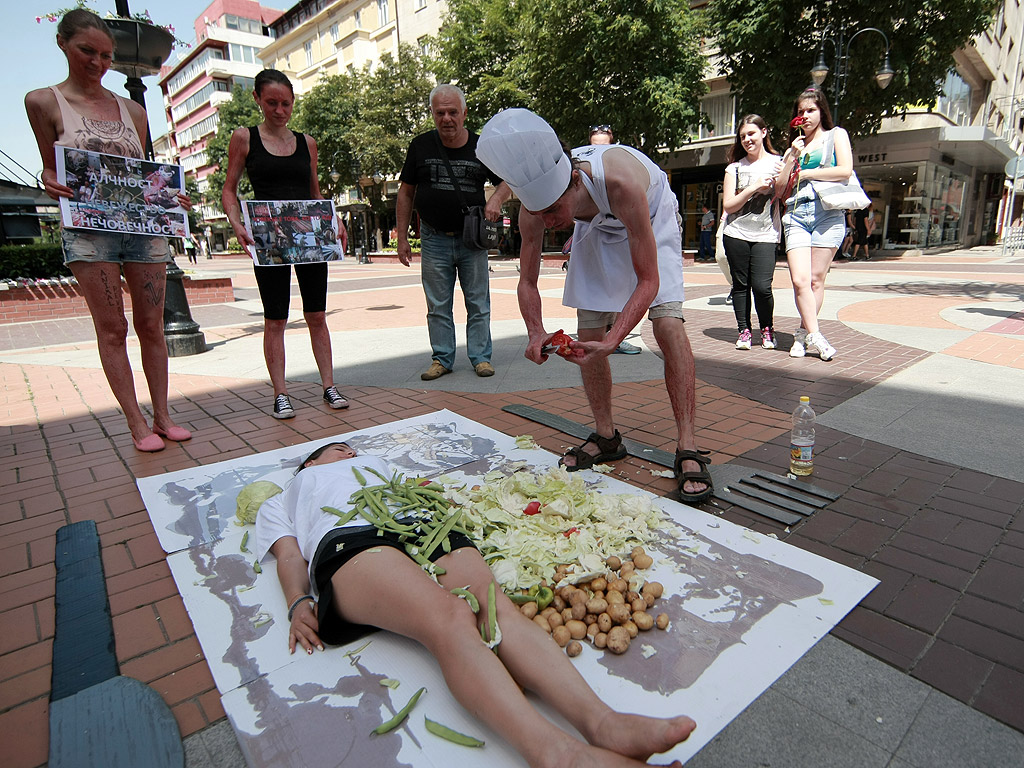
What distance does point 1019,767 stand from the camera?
1.37 meters

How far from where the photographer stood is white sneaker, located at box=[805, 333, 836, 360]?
5031mm

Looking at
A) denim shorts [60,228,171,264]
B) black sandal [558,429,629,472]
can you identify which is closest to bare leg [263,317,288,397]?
denim shorts [60,228,171,264]

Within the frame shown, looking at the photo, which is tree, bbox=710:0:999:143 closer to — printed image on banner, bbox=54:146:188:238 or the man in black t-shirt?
the man in black t-shirt

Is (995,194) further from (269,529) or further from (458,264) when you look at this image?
(269,529)

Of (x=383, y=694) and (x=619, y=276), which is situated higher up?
(x=619, y=276)

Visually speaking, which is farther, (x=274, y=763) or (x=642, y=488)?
(x=642, y=488)

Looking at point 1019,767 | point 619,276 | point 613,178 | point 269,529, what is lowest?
point 1019,767

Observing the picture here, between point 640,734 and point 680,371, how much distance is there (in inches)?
75.2

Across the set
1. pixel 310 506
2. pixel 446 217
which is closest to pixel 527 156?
pixel 310 506

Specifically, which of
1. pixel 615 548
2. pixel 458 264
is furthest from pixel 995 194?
pixel 615 548

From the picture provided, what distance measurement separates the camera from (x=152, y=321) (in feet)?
12.2

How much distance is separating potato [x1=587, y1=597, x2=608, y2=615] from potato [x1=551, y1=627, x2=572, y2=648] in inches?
4.7

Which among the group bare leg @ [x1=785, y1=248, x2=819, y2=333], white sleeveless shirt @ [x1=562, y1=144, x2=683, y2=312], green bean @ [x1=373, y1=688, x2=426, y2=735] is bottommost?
green bean @ [x1=373, y1=688, x2=426, y2=735]

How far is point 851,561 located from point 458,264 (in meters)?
3.75
